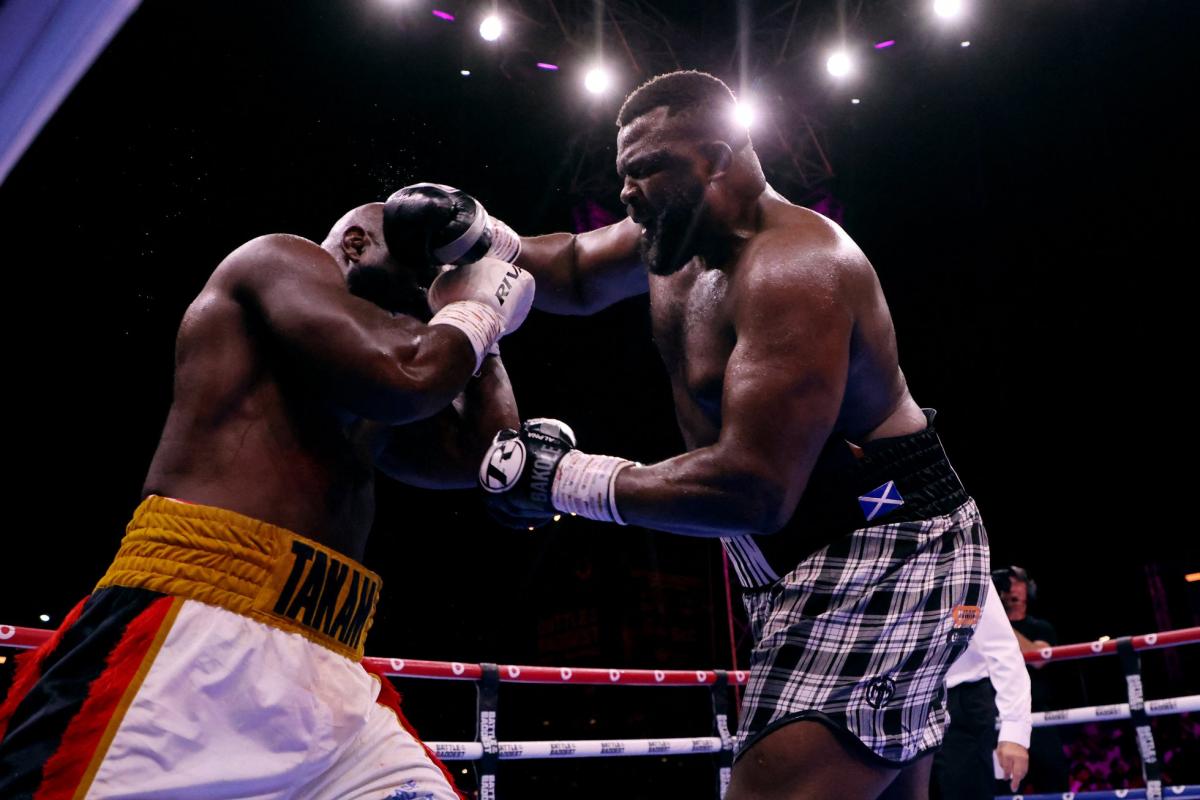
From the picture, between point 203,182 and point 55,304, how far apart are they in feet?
5.07

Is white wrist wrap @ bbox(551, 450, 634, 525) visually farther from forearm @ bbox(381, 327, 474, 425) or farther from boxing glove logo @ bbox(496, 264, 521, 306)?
boxing glove logo @ bbox(496, 264, 521, 306)

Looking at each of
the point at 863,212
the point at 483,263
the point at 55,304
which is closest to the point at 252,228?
the point at 55,304

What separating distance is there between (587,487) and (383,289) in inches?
24.3

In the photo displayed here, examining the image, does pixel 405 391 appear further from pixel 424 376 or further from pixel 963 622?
pixel 963 622

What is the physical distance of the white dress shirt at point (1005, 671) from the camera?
3.65 meters

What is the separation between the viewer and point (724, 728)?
13.1 ft

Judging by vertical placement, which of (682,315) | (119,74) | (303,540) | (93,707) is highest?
(119,74)

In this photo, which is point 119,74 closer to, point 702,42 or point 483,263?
point 702,42

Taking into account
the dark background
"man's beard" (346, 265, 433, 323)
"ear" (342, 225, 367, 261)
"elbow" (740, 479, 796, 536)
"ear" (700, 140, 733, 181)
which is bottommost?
"elbow" (740, 479, 796, 536)

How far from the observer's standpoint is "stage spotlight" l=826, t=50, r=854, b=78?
686 cm

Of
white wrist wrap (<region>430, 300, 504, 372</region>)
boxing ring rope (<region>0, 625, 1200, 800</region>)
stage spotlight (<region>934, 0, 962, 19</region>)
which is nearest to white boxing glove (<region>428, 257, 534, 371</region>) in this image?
white wrist wrap (<region>430, 300, 504, 372</region>)

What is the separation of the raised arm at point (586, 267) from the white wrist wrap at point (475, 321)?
1.83 feet

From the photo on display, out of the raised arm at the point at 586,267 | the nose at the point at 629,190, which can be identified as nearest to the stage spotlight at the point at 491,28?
the raised arm at the point at 586,267

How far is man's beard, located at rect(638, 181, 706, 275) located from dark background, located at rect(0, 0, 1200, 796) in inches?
193
